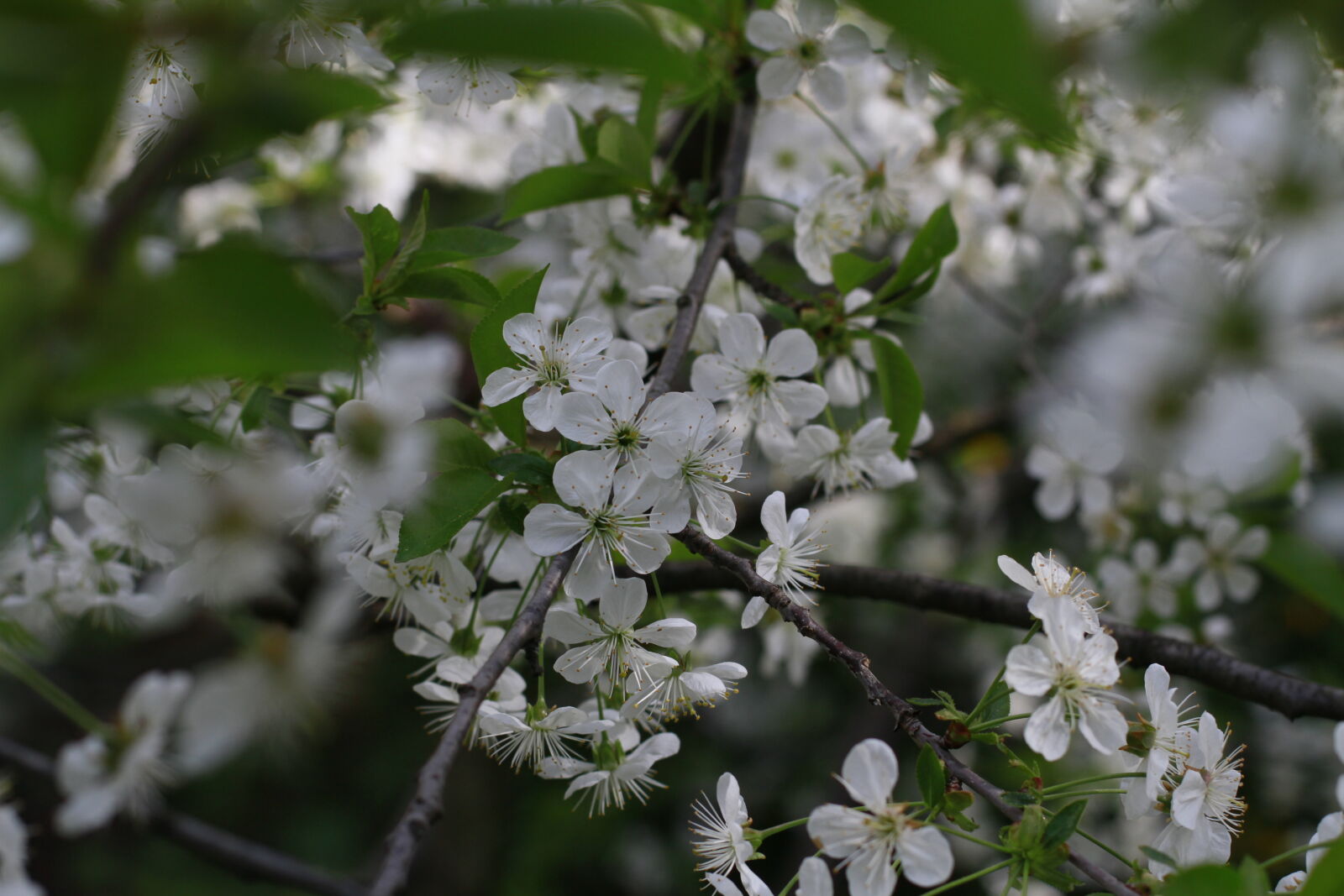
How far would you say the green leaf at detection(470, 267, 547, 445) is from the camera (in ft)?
2.52

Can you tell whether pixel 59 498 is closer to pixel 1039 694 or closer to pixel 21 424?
pixel 21 424

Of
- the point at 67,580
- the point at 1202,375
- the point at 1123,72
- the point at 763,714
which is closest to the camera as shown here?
the point at 1123,72

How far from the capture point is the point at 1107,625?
112 cm

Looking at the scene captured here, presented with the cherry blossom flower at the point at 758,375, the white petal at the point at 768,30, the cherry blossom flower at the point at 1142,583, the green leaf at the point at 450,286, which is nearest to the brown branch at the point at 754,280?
the cherry blossom flower at the point at 758,375

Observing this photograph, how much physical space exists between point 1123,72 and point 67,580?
1.25 meters

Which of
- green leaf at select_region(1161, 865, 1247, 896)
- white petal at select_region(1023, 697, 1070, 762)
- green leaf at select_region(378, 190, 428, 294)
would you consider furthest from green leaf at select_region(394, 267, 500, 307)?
green leaf at select_region(1161, 865, 1247, 896)

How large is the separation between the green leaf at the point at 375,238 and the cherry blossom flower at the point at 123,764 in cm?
56

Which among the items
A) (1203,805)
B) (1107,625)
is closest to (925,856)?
(1203,805)

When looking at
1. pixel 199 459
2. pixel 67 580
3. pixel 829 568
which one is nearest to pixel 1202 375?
pixel 829 568

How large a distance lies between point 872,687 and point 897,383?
42 centimetres

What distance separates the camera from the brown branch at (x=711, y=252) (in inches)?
33.6

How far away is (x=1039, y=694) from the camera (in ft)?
2.33

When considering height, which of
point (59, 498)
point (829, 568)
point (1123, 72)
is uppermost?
point (1123, 72)

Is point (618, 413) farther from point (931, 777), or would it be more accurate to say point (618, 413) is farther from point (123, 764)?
point (123, 764)
